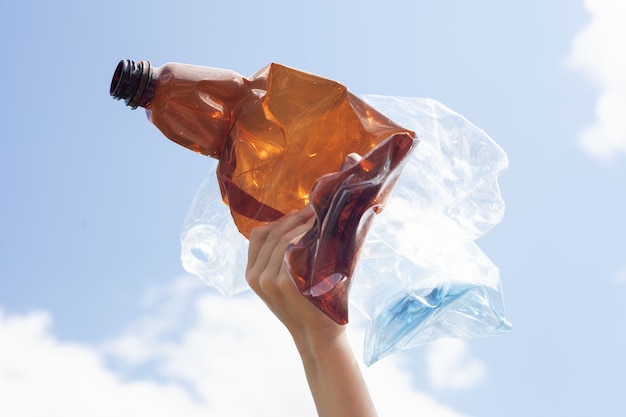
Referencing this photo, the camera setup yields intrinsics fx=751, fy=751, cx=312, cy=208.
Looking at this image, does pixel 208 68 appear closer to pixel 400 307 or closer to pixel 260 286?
pixel 260 286

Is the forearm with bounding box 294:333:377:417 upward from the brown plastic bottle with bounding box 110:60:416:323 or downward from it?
downward

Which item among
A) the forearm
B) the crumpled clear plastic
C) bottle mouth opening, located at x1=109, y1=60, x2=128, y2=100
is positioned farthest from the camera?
the crumpled clear plastic

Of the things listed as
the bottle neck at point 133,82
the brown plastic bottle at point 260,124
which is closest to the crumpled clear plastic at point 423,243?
the brown plastic bottle at point 260,124

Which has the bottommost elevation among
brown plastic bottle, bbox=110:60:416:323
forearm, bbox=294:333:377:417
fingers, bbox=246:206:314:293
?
forearm, bbox=294:333:377:417

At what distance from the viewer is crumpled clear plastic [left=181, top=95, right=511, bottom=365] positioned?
6.89 ft

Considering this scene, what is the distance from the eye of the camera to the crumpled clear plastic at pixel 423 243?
2.10 meters

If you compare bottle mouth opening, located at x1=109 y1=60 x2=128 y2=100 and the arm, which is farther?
bottle mouth opening, located at x1=109 y1=60 x2=128 y2=100

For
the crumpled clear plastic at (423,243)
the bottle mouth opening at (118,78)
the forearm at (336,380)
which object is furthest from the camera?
the crumpled clear plastic at (423,243)

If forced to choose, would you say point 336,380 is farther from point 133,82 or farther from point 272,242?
point 133,82

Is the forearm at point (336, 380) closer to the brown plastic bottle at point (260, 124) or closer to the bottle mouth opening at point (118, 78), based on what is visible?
the brown plastic bottle at point (260, 124)

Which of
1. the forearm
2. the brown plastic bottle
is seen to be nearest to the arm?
the forearm

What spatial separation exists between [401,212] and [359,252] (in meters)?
0.54

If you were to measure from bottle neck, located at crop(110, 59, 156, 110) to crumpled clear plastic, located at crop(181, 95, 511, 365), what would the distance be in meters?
0.54

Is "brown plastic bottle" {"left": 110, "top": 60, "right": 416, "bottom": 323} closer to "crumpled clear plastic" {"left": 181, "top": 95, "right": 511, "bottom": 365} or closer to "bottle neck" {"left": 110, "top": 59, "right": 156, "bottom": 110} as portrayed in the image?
"bottle neck" {"left": 110, "top": 59, "right": 156, "bottom": 110}
